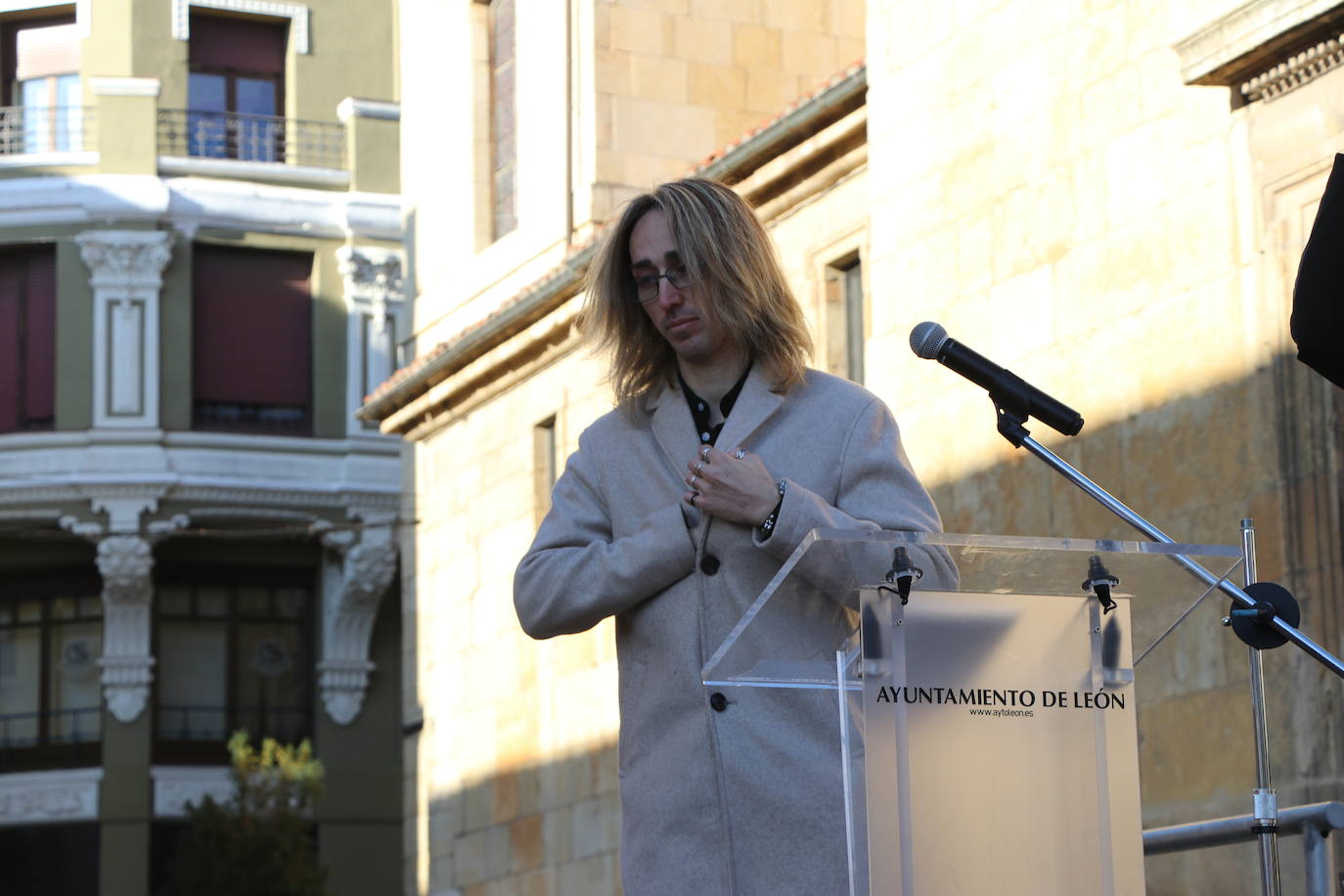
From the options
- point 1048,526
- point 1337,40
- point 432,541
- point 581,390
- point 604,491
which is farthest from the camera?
point 432,541

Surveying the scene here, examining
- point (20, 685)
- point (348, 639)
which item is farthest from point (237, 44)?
point (20, 685)

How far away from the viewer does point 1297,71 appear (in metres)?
9.79

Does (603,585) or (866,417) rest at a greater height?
(866,417)

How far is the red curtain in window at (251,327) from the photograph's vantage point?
29234 millimetres

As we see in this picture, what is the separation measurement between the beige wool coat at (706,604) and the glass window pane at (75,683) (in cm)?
2605

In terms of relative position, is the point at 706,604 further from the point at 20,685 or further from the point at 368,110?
the point at 20,685

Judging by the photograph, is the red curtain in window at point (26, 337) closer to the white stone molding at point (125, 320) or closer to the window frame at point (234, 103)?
the white stone molding at point (125, 320)

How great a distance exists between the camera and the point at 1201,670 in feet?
33.1

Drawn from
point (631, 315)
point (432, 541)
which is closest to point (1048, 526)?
point (631, 315)

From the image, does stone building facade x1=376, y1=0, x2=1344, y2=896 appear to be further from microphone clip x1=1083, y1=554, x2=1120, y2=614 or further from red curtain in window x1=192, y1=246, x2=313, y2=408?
red curtain in window x1=192, y1=246, x2=313, y2=408

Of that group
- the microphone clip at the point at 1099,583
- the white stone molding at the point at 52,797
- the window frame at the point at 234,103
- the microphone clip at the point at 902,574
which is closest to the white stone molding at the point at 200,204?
the window frame at the point at 234,103

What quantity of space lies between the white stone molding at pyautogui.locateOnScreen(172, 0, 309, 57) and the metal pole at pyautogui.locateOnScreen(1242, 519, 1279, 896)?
2738cm

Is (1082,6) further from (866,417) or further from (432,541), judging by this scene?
(432,541)

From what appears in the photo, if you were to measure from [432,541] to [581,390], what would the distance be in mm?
3218
